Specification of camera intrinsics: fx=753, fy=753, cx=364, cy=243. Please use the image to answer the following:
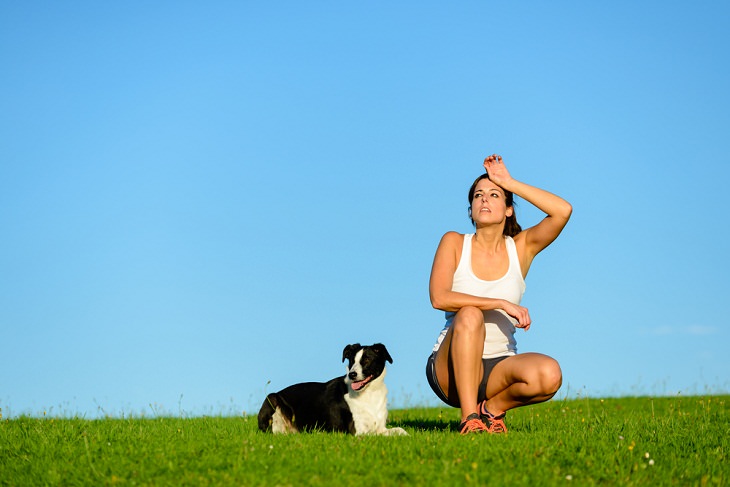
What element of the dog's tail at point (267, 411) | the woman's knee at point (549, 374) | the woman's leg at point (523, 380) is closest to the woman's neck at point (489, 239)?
the woman's leg at point (523, 380)

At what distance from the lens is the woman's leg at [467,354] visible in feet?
26.7

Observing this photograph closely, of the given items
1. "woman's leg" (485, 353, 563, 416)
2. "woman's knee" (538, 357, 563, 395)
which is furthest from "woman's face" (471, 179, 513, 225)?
"woman's knee" (538, 357, 563, 395)

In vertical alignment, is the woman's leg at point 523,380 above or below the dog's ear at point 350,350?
below

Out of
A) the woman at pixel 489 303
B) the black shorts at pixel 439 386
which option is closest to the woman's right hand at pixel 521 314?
the woman at pixel 489 303

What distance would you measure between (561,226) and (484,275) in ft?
3.50

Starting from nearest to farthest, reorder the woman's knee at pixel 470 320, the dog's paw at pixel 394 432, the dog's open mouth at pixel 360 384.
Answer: the woman's knee at pixel 470 320 < the dog's paw at pixel 394 432 < the dog's open mouth at pixel 360 384

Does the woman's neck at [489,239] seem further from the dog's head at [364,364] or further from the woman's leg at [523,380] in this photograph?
the dog's head at [364,364]

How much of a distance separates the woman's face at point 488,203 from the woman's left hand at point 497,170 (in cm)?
9

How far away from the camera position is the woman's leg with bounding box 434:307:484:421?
8133 mm

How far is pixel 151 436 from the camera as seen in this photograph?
867cm

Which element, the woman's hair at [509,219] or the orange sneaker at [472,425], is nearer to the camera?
→ the orange sneaker at [472,425]

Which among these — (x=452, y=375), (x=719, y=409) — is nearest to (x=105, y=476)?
(x=452, y=375)

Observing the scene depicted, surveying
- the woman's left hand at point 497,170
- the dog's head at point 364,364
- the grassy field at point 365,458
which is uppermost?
the woman's left hand at point 497,170

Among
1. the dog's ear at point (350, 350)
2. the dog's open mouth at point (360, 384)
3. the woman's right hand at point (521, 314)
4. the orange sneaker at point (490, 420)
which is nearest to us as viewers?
the woman's right hand at point (521, 314)
